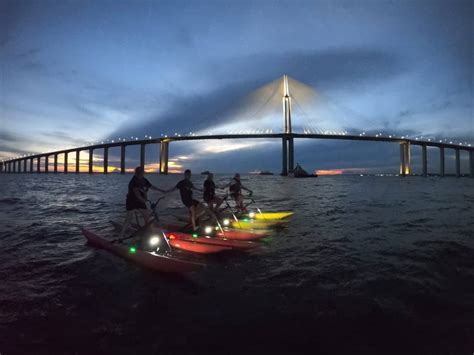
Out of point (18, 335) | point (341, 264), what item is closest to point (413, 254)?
point (341, 264)

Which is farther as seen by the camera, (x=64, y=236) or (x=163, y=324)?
(x=64, y=236)

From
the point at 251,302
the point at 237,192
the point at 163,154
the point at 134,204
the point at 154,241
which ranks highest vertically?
the point at 163,154

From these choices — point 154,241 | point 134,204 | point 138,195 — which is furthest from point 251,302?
point 134,204

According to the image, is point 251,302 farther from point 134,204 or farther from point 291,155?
point 291,155

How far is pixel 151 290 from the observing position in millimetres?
4961

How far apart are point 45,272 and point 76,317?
2.40m

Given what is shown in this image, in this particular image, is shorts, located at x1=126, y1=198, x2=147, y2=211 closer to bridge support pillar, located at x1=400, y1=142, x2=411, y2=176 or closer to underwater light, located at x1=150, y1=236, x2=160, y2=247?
underwater light, located at x1=150, y1=236, x2=160, y2=247

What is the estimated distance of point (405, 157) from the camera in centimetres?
9375

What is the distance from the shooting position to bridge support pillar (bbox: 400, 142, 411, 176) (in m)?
91.6

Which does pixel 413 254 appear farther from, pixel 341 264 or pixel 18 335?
pixel 18 335

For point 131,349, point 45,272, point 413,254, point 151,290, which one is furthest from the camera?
point 413,254

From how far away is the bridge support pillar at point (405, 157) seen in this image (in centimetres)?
9156

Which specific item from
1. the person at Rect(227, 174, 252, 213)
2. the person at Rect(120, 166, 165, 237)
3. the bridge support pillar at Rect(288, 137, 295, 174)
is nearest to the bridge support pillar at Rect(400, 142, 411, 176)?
the bridge support pillar at Rect(288, 137, 295, 174)

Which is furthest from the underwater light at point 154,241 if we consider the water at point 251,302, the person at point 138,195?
the water at point 251,302
